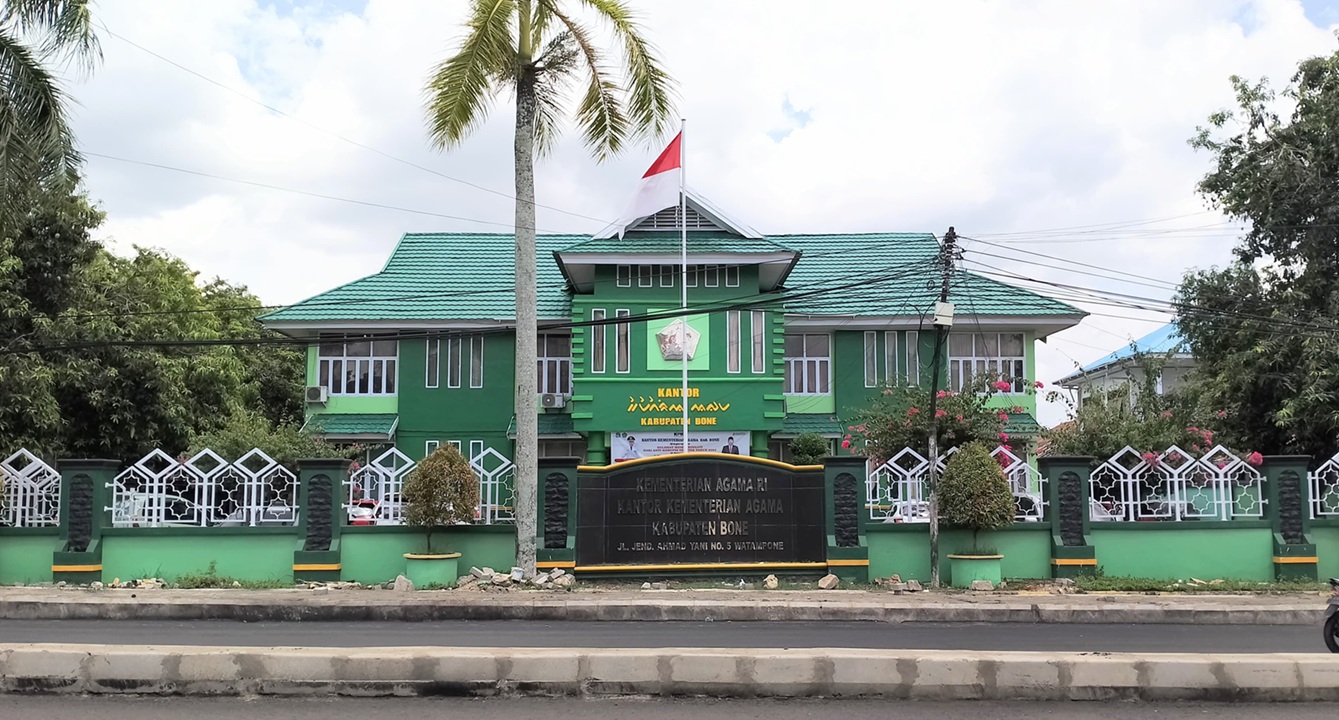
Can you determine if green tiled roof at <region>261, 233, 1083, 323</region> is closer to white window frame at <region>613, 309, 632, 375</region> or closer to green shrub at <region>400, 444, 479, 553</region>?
white window frame at <region>613, 309, 632, 375</region>

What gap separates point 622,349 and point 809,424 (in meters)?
5.28

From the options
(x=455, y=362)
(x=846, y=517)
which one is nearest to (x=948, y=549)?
(x=846, y=517)

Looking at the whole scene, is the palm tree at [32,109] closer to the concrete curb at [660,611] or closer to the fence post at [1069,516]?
the concrete curb at [660,611]

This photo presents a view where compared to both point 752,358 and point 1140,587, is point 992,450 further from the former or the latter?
point 752,358

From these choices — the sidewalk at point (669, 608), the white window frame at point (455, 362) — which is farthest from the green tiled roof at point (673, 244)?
the sidewalk at point (669, 608)

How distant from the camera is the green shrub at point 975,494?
50.9 ft

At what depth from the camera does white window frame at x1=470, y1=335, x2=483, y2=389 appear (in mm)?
27891

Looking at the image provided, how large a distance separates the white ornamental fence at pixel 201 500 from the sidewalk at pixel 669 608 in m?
1.94

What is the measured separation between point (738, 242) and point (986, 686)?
19.1 metres

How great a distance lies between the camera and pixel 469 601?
45.0ft

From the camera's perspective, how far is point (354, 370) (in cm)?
2788

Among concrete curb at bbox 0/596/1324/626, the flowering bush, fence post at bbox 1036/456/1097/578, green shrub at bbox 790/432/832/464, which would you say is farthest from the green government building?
concrete curb at bbox 0/596/1324/626

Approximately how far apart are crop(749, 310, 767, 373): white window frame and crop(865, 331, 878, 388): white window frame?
3.68 m

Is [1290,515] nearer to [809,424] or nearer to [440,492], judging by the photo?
[809,424]
